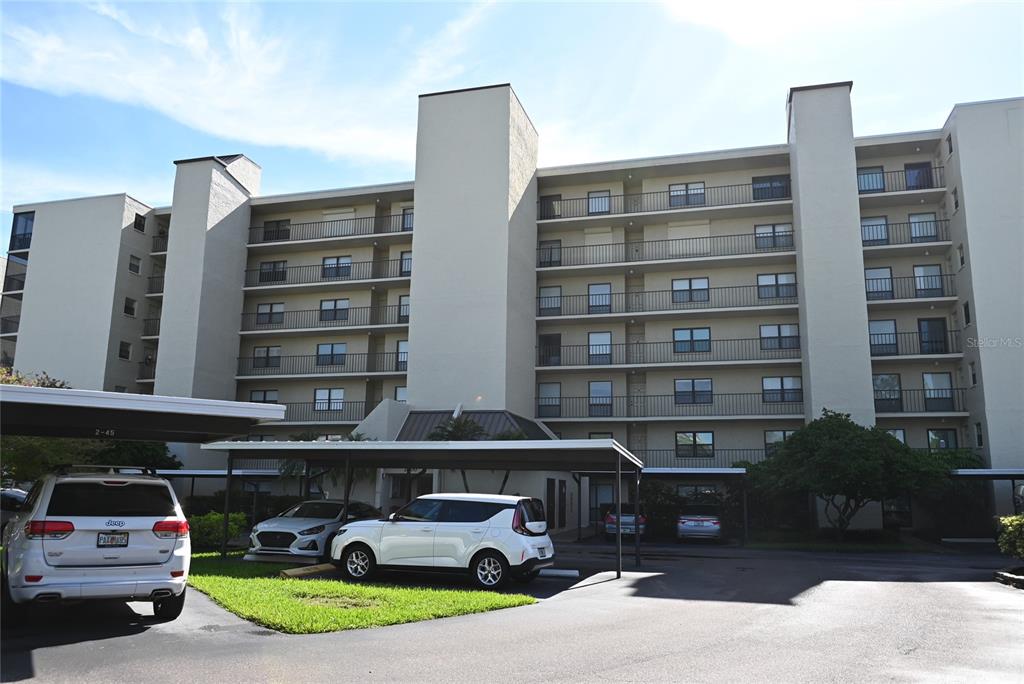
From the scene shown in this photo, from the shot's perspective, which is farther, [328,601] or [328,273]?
[328,273]

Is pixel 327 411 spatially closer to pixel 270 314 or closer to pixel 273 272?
pixel 270 314

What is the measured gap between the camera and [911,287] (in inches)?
1372

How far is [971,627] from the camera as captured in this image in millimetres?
10156

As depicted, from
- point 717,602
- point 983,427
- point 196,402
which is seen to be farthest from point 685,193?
point 196,402

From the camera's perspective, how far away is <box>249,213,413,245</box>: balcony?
40906mm

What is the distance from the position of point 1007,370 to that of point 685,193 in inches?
637

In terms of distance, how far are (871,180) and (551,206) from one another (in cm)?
1545

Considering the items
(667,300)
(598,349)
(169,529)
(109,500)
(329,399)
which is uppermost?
(667,300)

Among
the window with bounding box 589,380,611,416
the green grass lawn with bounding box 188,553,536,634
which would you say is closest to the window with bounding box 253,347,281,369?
the window with bounding box 589,380,611,416

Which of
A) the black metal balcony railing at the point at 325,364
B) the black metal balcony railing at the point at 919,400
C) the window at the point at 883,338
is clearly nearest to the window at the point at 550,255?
the black metal balcony railing at the point at 325,364

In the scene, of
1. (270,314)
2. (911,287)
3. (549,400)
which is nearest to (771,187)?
(911,287)

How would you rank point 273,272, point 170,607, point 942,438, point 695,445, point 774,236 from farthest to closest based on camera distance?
point 273,272, point 774,236, point 695,445, point 942,438, point 170,607

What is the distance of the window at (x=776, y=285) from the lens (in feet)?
119

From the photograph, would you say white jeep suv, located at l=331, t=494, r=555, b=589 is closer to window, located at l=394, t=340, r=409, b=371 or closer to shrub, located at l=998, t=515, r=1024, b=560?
shrub, located at l=998, t=515, r=1024, b=560
